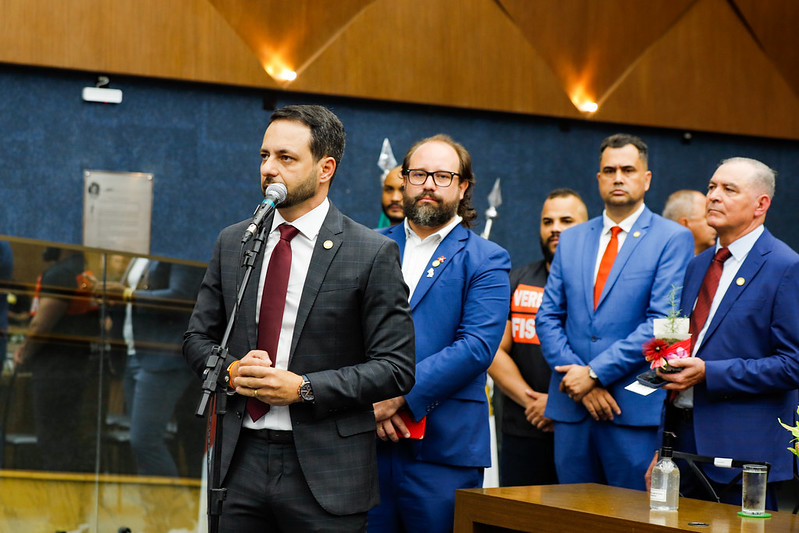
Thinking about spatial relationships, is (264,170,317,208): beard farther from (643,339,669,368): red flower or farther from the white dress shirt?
(643,339,669,368): red flower

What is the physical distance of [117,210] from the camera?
615 cm

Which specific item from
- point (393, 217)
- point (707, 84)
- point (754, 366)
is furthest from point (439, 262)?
point (707, 84)

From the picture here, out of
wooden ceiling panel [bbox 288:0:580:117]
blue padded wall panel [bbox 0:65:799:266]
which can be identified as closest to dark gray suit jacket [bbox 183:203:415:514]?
blue padded wall panel [bbox 0:65:799:266]

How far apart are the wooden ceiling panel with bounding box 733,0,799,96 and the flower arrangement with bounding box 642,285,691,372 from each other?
5249 millimetres

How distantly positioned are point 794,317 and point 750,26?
5125 mm

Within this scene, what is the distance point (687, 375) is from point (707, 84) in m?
4.91

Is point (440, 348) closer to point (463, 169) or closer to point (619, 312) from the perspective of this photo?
point (463, 169)

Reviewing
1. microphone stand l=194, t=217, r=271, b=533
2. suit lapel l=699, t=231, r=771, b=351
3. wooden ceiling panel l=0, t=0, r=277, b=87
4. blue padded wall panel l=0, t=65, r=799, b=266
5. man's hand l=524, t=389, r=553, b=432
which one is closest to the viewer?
microphone stand l=194, t=217, r=271, b=533

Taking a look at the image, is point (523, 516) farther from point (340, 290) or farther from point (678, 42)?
point (678, 42)

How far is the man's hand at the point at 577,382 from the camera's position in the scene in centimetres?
328

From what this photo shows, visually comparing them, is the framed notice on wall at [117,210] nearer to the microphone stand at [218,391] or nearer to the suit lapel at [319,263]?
the suit lapel at [319,263]

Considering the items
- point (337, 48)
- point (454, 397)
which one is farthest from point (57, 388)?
point (337, 48)

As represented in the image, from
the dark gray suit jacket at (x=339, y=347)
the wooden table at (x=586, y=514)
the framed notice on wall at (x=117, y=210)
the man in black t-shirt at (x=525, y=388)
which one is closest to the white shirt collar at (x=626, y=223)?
the man in black t-shirt at (x=525, y=388)

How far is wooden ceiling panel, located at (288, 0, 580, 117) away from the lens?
257 inches
